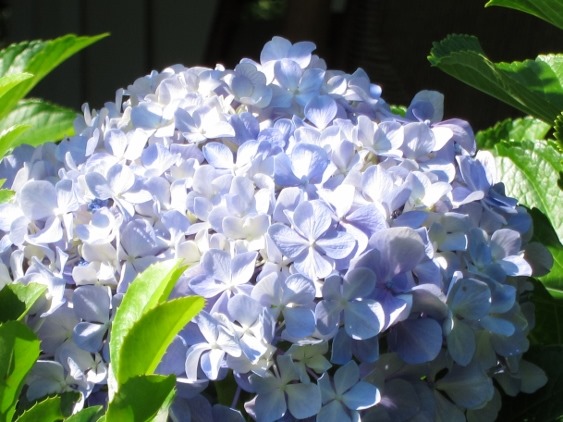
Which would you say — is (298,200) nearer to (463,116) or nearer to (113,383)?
(113,383)

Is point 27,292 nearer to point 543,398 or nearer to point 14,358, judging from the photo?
point 14,358

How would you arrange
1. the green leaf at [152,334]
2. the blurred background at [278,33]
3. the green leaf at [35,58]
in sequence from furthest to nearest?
the blurred background at [278,33] → the green leaf at [35,58] → the green leaf at [152,334]

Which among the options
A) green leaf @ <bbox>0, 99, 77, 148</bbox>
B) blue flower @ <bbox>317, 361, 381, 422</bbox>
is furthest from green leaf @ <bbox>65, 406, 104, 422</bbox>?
green leaf @ <bbox>0, 99, 77, 148</bbox>

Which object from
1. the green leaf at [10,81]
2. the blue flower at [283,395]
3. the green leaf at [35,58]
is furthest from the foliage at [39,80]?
the blue flower at [283,395]

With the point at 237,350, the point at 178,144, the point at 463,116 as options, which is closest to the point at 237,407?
the point at 237,350

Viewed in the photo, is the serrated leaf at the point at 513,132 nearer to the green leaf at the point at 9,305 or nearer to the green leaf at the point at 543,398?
the green leaf at the point at 543,398

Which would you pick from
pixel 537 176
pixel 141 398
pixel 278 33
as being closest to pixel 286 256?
pixel 141 398
